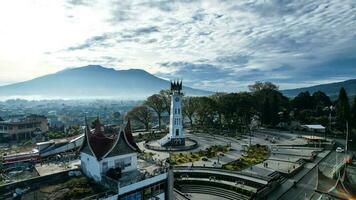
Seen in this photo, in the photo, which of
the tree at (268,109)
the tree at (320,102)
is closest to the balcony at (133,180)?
the tree at (268,109)

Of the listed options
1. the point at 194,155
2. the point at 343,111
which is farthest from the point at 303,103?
the point at 194,155

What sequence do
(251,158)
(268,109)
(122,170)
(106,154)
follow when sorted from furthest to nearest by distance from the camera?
(268,109), (251,158), (122,170), (106,154)

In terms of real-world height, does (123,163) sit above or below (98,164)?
below

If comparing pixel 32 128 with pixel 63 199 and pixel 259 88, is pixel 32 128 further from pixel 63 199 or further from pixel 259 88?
pixel 259 88

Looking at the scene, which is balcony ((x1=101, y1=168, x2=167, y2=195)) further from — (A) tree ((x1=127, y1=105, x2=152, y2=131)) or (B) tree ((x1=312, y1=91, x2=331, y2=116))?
(B) tree ((x1=312, y1=91, x2=331, y2=116))

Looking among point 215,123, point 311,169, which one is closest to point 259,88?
point 215,123

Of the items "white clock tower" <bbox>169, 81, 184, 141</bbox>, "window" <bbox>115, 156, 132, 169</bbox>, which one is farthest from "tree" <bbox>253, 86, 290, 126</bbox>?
"window" <bbox>115, 156, 132, 169</bbox>

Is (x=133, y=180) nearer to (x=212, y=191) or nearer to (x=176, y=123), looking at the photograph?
(x=212, y=191)

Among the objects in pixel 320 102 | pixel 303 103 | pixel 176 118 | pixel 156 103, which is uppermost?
pixel 320 102
